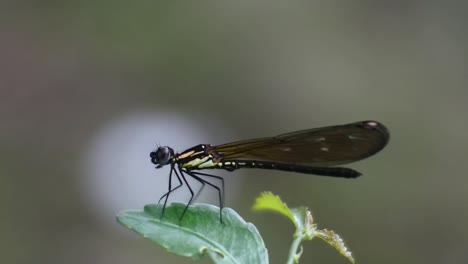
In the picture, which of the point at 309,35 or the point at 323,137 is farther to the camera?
the point at 309,35

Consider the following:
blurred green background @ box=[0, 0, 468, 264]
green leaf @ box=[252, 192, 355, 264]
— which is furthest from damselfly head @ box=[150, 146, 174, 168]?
blurred green background @ box=[0, 0, 468, 264]

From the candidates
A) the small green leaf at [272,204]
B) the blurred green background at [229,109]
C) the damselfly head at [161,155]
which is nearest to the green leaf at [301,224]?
the small green leaf at [272,204]

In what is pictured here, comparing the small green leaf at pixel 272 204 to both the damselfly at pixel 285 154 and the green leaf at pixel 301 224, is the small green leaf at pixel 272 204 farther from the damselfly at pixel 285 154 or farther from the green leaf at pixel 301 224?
the damselfly at pixel 285 154

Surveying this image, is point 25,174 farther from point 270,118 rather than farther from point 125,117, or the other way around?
point 270,118

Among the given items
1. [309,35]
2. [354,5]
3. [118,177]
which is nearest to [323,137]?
[118,177]

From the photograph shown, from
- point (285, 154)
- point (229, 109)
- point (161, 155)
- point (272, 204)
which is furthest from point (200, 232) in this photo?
point (229, 109)

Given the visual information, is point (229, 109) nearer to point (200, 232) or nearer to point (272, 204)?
point (272, 204)
